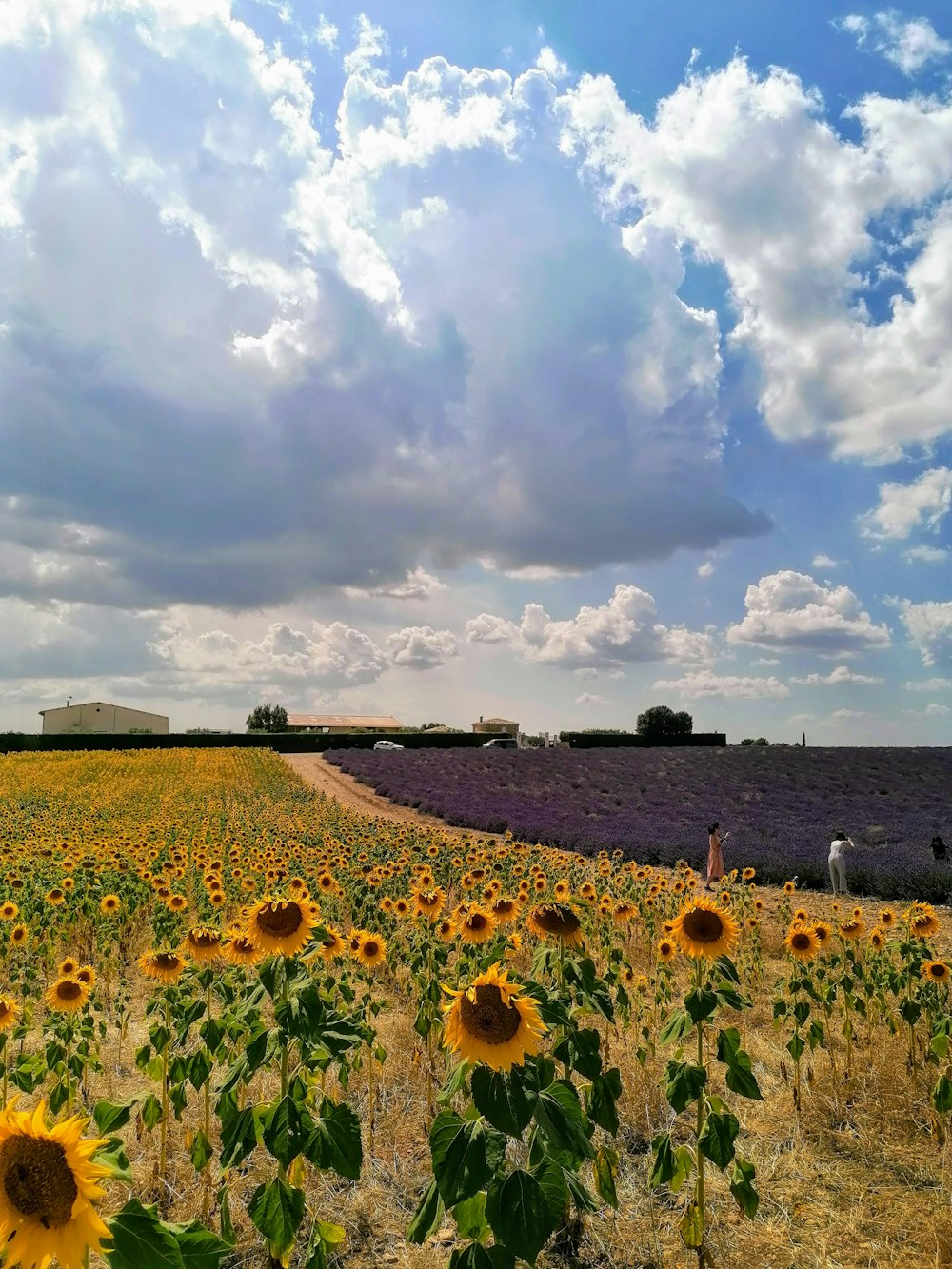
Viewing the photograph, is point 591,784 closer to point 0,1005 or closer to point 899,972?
point 899,972

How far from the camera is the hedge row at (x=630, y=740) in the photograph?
5825 centimetres

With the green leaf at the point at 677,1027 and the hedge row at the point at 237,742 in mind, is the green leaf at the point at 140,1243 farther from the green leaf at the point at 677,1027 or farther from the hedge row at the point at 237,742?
the hedge row at the point at 237,742

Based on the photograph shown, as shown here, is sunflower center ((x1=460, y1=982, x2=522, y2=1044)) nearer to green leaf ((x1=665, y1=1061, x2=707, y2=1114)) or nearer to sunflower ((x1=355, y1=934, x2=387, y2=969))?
green leaf ((x1=665, y1=1061, x2=707, y2=1114))

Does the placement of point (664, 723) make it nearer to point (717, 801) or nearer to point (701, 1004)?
point (717, 801)

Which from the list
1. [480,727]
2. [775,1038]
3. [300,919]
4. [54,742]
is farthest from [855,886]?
[480,727]

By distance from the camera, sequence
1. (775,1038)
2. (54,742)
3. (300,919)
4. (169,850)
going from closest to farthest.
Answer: (300,919)
(775,1038)
(169,850)
(54,742)

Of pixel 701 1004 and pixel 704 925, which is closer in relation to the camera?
pixel 701 1004

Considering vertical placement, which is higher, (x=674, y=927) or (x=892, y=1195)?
(x=674, y=927)

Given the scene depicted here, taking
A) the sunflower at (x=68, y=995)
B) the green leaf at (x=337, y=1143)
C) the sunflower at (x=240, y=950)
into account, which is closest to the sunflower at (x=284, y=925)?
the sunflower at (x=240, y=950)

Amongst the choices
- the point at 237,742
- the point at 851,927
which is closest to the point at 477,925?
the point at 851,927

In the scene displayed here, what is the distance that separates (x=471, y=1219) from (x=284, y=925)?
1474 mm

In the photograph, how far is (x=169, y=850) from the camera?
12578 millimetres

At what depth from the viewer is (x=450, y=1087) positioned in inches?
102

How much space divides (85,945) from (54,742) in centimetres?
5109
